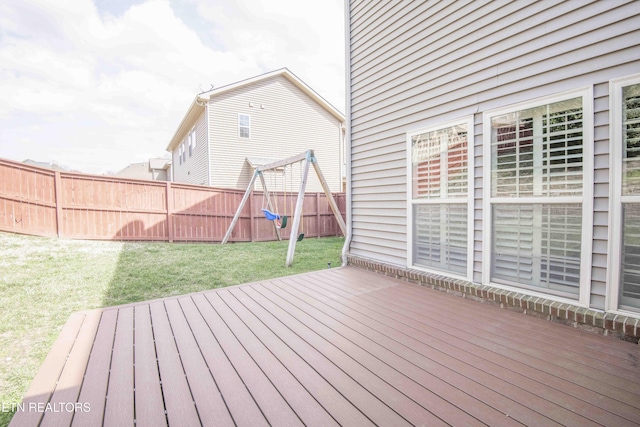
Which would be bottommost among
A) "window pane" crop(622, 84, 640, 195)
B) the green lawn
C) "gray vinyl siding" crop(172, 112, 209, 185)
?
the green lawn

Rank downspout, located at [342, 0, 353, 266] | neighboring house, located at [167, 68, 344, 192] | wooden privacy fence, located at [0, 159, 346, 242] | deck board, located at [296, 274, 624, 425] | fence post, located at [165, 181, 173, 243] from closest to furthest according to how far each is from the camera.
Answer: deck board, located at [296, 274, 624, 425]
downspout, located at [342, 0, 353, 266]
wooden privacy fence, located at [0, 159, 346, 242]
fence post, located at [165, 181, 173, 243]
neighboring house, located at [167, 68, 344, 192]

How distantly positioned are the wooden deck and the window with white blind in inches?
16.3

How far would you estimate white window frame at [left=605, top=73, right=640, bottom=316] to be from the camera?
2.02m

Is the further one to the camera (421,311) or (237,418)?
(421,311)

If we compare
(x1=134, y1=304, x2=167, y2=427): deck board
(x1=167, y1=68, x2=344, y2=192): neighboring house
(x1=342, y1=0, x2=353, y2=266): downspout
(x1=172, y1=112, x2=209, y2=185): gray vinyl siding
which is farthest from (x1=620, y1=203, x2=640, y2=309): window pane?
(x1=172, y1=112, x2=209, y2=185): gray vinyl siding

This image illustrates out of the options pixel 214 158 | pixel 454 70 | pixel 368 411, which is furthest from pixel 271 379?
pixel 214 158

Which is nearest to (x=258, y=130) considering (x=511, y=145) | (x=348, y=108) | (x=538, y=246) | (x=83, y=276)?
(x=348, y=108)

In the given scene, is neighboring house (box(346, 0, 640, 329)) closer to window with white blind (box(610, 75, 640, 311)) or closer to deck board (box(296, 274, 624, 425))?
window with white blind (box(610, 75, 640, 311))

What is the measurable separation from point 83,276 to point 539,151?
5666 millimetres

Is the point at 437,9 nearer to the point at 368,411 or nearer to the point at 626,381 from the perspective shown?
the point at 626,381

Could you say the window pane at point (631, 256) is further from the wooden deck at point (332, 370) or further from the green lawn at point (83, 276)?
the green lawn at point (83, 276)

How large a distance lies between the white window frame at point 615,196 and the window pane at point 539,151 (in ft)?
0.61

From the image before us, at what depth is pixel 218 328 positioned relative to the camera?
2375 millimetres

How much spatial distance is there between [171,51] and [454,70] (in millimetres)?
16220
